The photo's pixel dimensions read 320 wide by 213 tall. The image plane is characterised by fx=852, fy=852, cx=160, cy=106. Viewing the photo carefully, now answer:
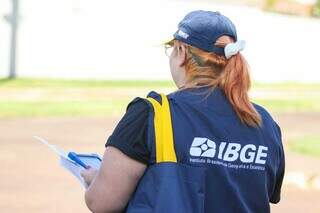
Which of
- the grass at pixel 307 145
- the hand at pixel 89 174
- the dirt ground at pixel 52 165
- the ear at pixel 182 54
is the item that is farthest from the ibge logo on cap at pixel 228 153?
the grass at pixel 307 145

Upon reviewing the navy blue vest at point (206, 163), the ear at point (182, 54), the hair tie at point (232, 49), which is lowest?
the navy blue vest at point (206, 163)

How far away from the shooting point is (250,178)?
308 centimetres

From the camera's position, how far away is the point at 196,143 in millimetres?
2932

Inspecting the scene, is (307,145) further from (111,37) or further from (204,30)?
(111,37)

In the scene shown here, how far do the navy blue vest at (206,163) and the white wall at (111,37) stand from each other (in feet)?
64.7

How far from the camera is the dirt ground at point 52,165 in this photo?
334 inches

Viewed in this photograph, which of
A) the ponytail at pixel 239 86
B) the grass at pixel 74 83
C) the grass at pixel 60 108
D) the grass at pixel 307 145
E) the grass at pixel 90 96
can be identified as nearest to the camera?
the ponytail at pixel 239 86

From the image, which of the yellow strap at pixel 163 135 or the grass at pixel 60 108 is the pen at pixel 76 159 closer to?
the yellow strap at pixel 163 135

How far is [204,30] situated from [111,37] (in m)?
20.9

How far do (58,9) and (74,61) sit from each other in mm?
1540

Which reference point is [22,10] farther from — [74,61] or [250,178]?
[250,178]

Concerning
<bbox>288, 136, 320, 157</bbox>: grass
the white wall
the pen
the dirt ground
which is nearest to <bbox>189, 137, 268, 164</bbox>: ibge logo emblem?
the pen

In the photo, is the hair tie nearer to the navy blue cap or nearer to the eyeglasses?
the navy blue cap

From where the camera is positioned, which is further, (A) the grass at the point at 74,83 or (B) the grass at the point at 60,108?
(A) the grass at the point at 74,83
